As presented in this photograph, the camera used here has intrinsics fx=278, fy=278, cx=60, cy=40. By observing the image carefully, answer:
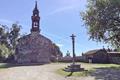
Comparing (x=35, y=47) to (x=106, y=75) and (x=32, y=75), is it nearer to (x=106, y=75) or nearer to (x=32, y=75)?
(x=32, y=75)

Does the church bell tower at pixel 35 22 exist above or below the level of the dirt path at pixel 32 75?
above

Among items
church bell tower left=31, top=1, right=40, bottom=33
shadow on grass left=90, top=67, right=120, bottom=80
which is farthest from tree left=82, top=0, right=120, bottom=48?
church bell tower left=31, top=1, right=40, bottom=33

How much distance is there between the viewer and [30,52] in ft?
206

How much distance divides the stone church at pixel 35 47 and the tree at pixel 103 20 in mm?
19729

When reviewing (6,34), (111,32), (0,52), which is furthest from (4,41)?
(111,32)

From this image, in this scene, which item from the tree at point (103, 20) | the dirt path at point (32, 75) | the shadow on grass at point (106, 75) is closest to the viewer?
the shadow on grass at point (106, 75)

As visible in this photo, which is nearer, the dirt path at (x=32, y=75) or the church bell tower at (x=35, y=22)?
the dirt path at (x=32, y=75)

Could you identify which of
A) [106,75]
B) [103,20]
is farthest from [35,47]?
[106,75]

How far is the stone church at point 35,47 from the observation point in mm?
62428

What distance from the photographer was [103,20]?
3984 cm

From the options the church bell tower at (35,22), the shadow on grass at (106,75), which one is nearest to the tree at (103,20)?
the shadow on grass at (106,75)

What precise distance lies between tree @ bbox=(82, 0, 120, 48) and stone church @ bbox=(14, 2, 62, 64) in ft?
64.7

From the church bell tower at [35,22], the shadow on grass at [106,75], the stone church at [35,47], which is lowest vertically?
the shadow on grass at [106,75]

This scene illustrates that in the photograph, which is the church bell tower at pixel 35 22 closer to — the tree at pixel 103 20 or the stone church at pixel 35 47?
the stone church at pixel 35 47
